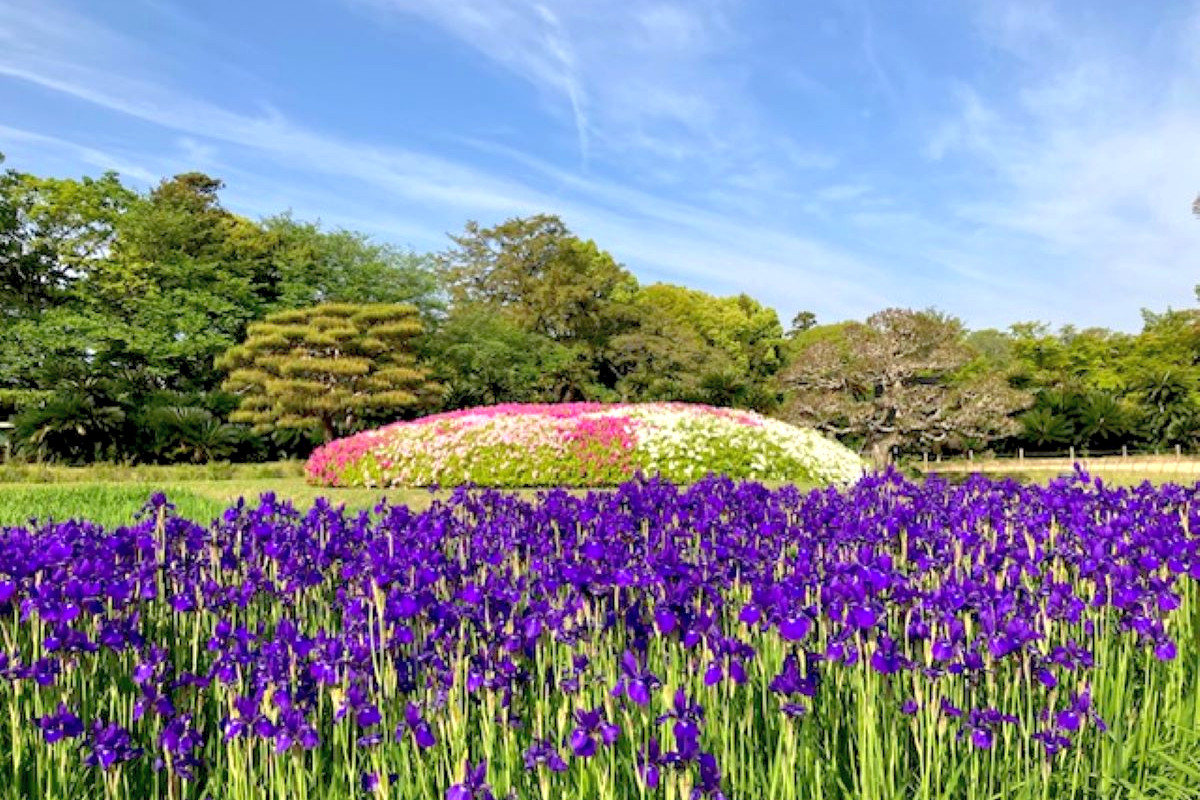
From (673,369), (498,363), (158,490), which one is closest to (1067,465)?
(673,369)

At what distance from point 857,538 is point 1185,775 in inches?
57.7

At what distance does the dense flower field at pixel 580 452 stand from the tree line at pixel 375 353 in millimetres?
4819

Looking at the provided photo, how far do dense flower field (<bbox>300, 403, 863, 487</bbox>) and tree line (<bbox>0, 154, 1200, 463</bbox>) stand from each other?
15.8 ft

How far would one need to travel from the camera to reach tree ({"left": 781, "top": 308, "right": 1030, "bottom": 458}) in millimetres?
18453

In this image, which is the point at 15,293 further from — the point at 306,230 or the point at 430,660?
the point at 430,660

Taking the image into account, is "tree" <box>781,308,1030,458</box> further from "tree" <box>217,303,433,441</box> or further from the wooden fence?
"tree" <box>217,303,433,441</box>

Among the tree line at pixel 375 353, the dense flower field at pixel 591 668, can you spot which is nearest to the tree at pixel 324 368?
the tree line at pixel 375 353

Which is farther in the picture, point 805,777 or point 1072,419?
point 1072,419

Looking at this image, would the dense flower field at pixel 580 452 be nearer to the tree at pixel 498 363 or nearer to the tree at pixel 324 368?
the tree at pixel 324 368

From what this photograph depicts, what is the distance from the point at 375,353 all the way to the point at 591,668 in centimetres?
1970

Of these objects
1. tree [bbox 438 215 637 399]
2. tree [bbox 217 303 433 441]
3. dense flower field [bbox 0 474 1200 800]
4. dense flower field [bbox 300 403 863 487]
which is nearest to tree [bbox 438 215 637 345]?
tree [bbox 438 215 637 399]

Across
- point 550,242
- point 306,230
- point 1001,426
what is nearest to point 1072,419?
point 1001,426

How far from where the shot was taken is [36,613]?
3.20m

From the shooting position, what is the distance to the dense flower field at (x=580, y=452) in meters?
13.9
